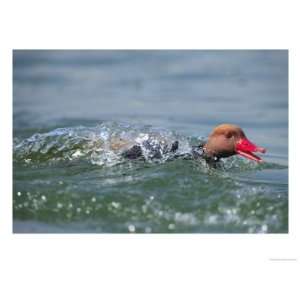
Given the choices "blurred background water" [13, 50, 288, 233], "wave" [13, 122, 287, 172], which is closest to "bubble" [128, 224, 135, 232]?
"blurred background water" [13, 50, 288, 233]

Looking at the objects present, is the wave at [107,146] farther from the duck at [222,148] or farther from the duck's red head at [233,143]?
the duck's red head at [233,143]

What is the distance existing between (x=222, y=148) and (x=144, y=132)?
2.81 ft

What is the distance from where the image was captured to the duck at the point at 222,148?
324 inches

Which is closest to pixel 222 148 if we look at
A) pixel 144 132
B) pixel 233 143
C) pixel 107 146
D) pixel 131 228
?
pixel 233 143

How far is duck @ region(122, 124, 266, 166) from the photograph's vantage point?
324 inches

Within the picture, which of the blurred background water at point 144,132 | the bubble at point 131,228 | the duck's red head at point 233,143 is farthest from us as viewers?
the duck's red head at point 233,143

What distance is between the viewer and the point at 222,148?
8320mm

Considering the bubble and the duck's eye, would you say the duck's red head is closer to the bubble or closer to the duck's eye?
the duck's eye

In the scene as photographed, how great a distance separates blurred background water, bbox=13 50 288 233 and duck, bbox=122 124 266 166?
13cm

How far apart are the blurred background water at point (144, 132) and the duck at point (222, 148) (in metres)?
0.13

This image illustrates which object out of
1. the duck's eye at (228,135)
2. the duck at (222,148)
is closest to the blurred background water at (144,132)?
the duck at (222,148)

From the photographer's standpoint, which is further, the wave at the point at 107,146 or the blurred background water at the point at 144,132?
the wave at the point at 107,146
